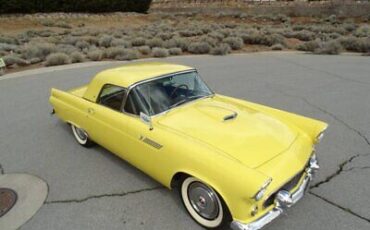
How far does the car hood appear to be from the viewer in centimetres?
295

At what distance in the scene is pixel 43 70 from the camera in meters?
10.7

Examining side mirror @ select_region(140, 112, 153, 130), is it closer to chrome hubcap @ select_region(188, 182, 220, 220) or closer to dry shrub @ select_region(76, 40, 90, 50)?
chrome hubcap @ select_region(188, 182, 220, 220)

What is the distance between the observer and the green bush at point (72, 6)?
2735 centimetres

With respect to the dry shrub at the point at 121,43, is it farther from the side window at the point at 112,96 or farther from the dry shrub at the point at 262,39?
the side window at the point at 112,96

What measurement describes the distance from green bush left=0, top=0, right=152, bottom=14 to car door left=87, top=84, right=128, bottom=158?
93.7 feet

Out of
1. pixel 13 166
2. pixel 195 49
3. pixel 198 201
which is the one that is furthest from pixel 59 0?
pixel 198 201

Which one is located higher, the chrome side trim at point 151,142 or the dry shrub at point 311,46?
the chrome side trim at point 151,142

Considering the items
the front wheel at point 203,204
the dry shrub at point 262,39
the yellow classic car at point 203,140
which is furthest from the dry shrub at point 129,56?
the front wheel at point 203,204

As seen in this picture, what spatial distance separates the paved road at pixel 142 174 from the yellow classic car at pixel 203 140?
0.34m

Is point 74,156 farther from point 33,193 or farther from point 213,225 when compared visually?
point 213,225

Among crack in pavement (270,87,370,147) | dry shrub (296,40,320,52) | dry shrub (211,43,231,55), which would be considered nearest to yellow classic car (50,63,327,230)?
crack in pavement (270,87,370,147)

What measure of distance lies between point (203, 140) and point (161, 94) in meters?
0.99

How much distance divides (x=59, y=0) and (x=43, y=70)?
23027mm

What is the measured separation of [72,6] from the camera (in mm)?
30953
